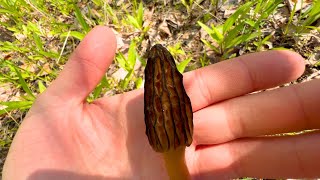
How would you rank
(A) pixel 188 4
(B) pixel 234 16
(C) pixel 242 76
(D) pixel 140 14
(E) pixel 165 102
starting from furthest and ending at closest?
(A) pixel 188 4
(D) pixel 140 14
(B) pixel 234 16
(C) pixel 242 76
(E) pixel 165 102

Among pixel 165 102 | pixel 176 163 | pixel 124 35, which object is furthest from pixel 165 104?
pixel 124 35

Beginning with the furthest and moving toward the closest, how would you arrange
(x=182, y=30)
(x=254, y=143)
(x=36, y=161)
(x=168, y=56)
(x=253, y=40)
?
1. (x=182, y=30)
2. (x=253, y=40)
3. (x=254, y=143)
4. (x=36, y=161)
5. (x=168, y=56)

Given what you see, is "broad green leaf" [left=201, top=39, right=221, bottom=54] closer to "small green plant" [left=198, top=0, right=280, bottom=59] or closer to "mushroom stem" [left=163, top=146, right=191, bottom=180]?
"small green plant" [left=198, top=0, right=280, bottom=59]

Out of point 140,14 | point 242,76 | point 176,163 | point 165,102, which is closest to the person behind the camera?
point 165,102

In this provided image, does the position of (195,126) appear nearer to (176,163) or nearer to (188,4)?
(176,163)

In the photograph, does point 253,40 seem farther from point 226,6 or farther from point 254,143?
point 254,143

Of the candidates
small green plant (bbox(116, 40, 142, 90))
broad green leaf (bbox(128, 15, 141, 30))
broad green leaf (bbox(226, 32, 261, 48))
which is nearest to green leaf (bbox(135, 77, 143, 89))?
small green plant (bbox(116, 40, 142, 90))

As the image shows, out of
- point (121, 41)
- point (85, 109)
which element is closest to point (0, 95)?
point (121, 41)

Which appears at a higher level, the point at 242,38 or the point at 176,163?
the point at 242,38
